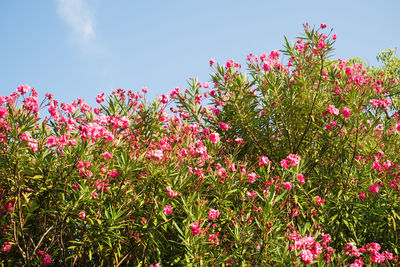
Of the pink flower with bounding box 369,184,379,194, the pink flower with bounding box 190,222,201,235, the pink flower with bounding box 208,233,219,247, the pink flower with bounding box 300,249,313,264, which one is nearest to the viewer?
the pink flower with bounding box 300,249,313,264

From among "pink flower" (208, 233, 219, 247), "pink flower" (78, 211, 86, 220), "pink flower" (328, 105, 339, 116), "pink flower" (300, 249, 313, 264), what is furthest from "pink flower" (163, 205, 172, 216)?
"pink flower" (328, 105, 339, 116)

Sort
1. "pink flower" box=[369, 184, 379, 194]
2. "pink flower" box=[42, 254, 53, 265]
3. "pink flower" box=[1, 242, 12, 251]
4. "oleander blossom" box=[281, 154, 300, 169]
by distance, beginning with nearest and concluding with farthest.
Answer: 1. "pink flower" box=[1, 242, 12, 251]
2. "pink flower" box=[42, 254, 53, 265]
3. "oleander blossom" box=[281, 154, 300, 169]
4. "pink flower" box=[369, 184, 379, 194]

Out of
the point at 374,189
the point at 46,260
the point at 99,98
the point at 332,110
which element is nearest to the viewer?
the point at 46,260

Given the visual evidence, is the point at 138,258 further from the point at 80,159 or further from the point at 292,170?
the point at 292,170

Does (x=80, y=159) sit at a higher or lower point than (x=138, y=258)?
higher

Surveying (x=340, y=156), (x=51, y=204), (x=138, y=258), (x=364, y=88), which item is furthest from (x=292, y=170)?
(x=51, y=204)

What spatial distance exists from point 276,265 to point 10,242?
2760 mm

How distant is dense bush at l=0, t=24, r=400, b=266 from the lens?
11.8 ft

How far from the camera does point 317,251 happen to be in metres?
3.24

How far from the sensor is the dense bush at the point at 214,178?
3609 mm

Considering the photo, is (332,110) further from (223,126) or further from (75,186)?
(75,186)

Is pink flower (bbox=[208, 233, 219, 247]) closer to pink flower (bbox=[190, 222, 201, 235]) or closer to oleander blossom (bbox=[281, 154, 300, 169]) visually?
pink flower (bbox=[190, 222, 201, 235])

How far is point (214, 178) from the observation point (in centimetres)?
410

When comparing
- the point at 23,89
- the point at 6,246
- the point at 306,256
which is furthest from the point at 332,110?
the point at 6,246
